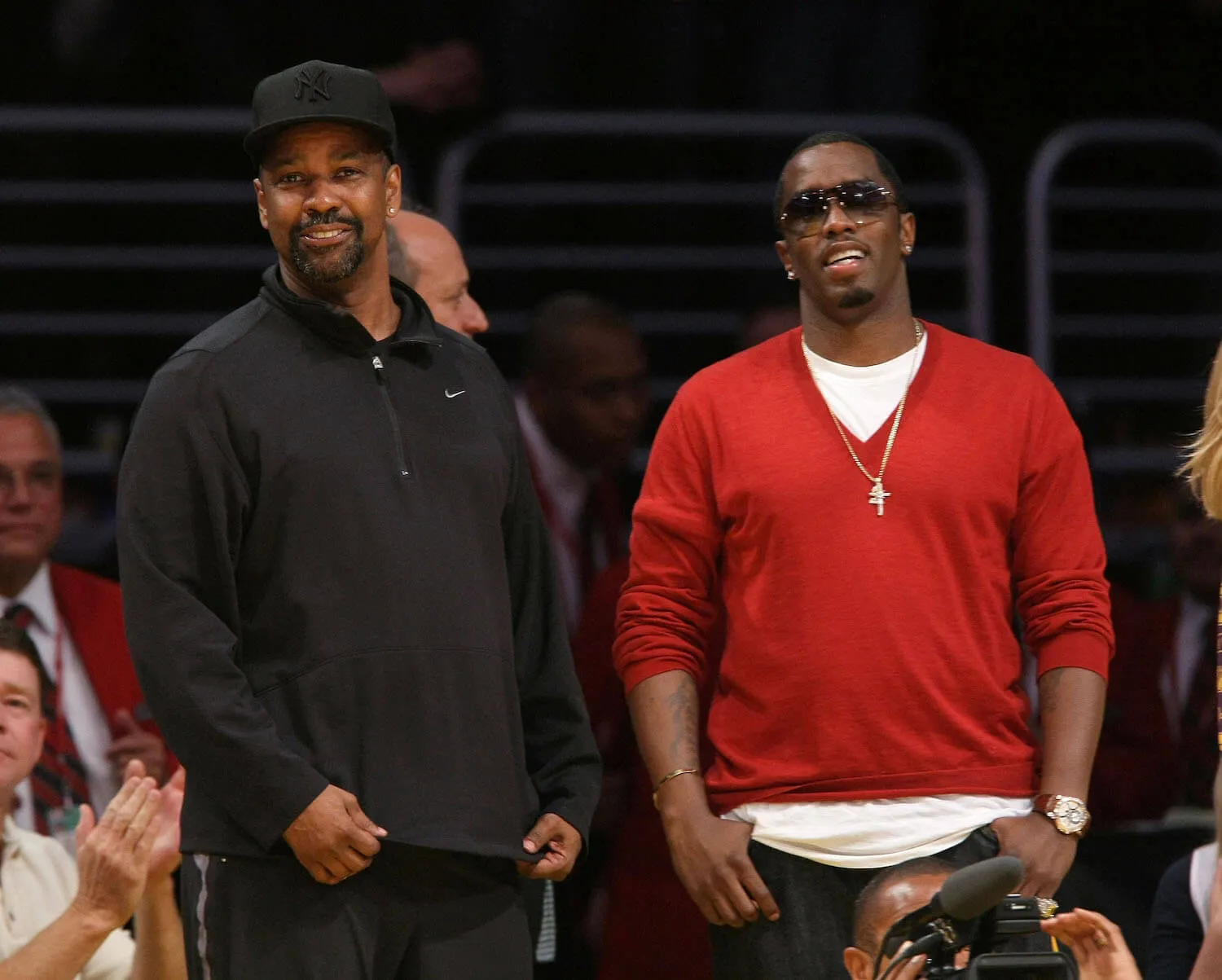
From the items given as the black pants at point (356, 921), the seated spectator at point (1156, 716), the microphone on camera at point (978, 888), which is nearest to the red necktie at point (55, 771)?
the black pants at point (356, 921)

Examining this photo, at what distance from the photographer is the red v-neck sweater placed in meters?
3.37

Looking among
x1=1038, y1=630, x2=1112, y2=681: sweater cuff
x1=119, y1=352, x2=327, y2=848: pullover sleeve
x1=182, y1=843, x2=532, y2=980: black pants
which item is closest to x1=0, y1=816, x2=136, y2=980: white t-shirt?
x1=182, y1=843, x2=532, y2=980: black pants

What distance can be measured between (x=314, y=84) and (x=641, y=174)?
12.0 ft

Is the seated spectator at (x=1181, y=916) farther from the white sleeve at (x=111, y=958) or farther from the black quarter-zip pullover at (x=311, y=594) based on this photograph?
the white sleeve at (x=111, y=958)

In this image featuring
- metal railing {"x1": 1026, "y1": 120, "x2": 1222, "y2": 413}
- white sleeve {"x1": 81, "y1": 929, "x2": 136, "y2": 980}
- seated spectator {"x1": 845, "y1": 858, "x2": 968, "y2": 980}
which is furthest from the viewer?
metal railing {"x1": 1026, "y1": 120, "x2": 1222, "y2": 413}

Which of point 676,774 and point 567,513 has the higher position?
point 567,513

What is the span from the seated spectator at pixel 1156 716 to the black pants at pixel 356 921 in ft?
8.35

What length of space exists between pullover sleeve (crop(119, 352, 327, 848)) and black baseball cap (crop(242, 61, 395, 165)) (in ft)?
1.26

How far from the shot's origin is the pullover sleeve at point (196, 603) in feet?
9.52

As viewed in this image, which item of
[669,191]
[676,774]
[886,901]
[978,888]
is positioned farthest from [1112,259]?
[978,888]

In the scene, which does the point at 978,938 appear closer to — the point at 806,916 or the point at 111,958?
the point at 806,916

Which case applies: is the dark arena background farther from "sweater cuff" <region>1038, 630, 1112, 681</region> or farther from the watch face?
the watch face

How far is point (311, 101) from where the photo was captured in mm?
3160

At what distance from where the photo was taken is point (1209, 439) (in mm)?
3283
